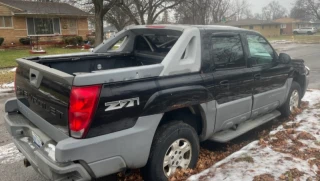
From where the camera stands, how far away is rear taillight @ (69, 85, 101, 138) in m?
2.50

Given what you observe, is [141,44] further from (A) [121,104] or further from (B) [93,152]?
(B) [93,152]

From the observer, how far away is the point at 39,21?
28688 mm

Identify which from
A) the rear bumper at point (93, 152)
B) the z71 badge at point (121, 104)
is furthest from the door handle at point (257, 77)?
the z71 badge at point (121, 104)

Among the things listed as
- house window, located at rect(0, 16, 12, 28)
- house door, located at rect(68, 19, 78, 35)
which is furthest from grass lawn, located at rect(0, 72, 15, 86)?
house door, located at rect(68, 19, 78, 35)

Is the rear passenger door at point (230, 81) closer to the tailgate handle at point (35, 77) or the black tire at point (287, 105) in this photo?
the black tire at point (287, 105)

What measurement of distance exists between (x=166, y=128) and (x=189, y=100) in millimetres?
423

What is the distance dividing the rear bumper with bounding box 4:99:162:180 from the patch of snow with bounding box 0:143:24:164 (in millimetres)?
1135

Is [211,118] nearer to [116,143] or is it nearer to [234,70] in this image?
[234,70]

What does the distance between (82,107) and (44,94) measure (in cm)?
64

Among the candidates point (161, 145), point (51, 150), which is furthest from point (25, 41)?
point (161, 145)

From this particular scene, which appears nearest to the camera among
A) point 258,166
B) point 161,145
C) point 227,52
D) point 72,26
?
point 161,145

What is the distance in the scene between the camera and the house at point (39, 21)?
26.5m

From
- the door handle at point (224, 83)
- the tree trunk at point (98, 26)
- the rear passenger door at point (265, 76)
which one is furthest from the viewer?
the tree trunk at point (98, 26)

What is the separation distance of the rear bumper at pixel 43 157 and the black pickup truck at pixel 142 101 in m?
0.01
